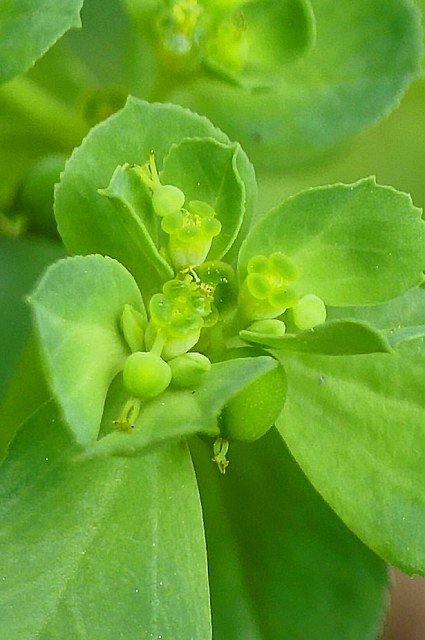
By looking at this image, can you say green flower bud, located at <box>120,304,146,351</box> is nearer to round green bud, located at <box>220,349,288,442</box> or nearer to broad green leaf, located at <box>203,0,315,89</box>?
round green bud, located at <box>220,349,288,442</box>

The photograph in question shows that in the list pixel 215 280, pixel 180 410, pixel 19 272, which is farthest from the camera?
pixel 19 272

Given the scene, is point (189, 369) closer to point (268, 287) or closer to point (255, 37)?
point (268, 287)

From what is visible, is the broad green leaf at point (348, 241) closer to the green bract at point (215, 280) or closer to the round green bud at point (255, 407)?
the green bract at point (215, 280)

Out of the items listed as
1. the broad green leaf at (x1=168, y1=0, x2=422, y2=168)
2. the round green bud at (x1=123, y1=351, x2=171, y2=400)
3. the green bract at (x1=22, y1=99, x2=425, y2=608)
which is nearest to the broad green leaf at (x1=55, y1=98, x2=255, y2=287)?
the green bract at (x1=22, y1=99, x2=425, y2=608)

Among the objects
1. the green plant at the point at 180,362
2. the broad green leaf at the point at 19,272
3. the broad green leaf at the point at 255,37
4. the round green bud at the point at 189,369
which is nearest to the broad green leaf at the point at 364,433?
the green plant at the point at 180,362

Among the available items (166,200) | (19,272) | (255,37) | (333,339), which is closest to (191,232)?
(166,200)

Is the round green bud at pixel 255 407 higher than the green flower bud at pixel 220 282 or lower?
lower
